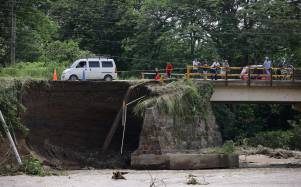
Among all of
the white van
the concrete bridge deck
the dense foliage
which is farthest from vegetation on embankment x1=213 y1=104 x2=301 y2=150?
the white van

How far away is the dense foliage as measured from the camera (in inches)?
2854

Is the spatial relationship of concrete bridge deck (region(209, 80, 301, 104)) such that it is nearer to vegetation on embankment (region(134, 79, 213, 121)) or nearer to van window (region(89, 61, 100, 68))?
vegetation on embankment (region(134, 79, 213, 121))

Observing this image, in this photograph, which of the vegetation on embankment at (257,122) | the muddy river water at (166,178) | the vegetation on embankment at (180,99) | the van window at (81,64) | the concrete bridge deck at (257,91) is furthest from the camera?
the vegetation on embankment at (257,122)

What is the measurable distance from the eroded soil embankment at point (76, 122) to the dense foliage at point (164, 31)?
16332 mm

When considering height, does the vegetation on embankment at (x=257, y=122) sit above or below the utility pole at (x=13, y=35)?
below

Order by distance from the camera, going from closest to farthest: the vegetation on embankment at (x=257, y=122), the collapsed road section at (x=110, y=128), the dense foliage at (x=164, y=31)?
the collapsed road section at (x=110, y=128) → the dense foliage at (x=164, y=31) → the vegetation on embankment at (x=257, y=122)

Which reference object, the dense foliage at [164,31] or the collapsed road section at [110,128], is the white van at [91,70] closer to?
the collapsed road section at [110,128]

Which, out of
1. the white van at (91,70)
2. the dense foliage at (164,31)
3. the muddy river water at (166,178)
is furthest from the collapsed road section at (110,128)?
the dense foliage at (164,31)

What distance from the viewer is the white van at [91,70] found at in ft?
187

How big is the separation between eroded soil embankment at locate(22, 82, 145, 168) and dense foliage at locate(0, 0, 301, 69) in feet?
53.6

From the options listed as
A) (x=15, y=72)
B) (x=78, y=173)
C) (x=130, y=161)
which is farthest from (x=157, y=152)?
(x=15, y=72)

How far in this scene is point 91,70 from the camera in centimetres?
5741

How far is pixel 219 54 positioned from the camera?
249ft

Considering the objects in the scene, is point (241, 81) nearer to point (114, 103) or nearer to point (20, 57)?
point (114, 103)
